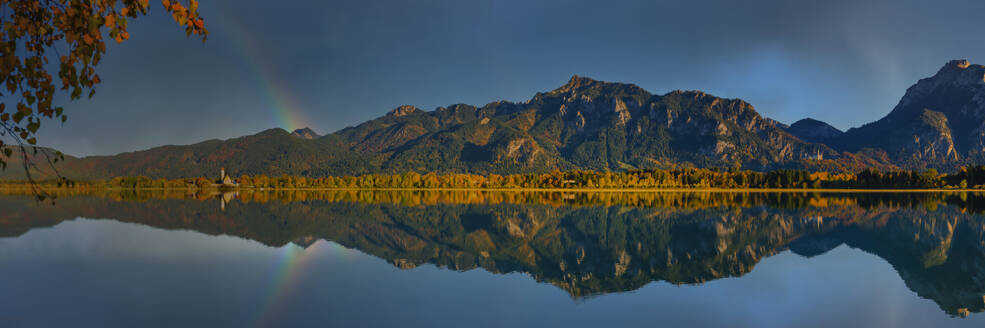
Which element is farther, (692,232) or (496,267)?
(692,232)

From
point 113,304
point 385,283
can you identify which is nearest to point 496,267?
point 385,283

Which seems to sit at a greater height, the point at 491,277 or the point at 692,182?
the point at 491,277

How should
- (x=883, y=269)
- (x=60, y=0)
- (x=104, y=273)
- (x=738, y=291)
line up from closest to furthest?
(x=60, y=0)
(x=738, y=291)
(x=104, y=273)
(x=883, y=269)

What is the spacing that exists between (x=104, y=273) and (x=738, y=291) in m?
25.9

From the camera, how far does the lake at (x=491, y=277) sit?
1415 centimetres

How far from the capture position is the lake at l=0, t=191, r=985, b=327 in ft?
46.4

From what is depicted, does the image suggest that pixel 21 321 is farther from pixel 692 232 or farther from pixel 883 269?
pixel 692 232

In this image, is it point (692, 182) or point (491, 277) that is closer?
point (491, 277)

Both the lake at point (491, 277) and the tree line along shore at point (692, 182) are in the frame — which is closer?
the lake at point (491, 277)

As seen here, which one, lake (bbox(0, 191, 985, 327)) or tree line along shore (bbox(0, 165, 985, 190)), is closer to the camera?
lake (bbox(0, 191, 985, 327))

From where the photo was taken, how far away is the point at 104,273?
20406 mm

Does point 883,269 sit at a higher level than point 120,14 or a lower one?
lower

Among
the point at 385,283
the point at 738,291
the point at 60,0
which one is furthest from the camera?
the point at 385,283

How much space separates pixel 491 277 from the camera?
20.3 metres
